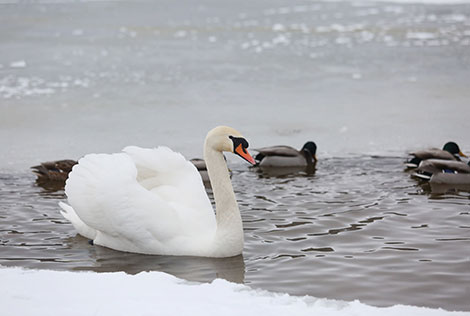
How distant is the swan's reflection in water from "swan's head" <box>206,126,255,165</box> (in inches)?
33.2

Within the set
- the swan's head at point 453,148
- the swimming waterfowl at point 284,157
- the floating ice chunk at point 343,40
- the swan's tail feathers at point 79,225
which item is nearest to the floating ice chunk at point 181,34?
the floating ice chunk at point 343,40

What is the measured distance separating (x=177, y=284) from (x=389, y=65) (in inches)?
464

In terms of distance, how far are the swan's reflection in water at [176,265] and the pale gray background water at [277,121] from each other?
24 mm

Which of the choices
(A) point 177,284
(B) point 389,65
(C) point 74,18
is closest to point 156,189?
(A) point 177,284

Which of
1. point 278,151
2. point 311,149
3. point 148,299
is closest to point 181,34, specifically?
point 311,149

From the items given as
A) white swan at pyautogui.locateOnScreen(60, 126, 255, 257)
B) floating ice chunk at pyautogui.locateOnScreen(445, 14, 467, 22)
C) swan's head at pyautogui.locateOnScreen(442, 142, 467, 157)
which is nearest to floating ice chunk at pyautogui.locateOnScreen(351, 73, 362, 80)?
swan's head at pyautogui.locateOnScreen(442, 142, 467, 157)

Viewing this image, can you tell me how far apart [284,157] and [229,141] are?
388cm

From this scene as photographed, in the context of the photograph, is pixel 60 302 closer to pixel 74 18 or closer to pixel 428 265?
pixel 428 265

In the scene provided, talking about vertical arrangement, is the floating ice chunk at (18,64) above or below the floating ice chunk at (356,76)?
above

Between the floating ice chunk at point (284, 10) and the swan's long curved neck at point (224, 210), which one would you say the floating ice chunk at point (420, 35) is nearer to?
the floating ice chunk at point (284, 10)

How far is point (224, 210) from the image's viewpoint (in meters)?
6.03

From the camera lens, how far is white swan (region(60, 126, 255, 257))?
19.5ft

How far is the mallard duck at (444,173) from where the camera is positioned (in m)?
8.76

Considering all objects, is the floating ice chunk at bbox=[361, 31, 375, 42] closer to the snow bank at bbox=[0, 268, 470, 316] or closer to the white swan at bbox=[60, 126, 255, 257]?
the white swan at bbox=[60, 126, 255, 257]
